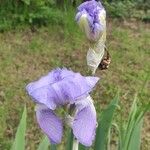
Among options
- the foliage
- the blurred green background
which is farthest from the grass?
the foliage

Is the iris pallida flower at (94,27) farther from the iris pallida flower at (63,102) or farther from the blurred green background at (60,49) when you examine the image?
the blurred green background at (60,49)

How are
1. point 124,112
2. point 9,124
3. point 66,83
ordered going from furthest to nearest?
point 124,112 → point 9,124 → point 66,83

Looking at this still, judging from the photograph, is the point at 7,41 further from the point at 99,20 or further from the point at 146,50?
the point at 99,20

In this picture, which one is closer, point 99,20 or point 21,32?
point 99,20

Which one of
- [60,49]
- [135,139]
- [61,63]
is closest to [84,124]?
[135,139]

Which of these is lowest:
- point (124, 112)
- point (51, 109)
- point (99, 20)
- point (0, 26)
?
point (124, 112)

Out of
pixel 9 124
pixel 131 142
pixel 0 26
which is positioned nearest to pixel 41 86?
pixel 131 142

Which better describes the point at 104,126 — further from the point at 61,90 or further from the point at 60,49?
the point at 60,49
